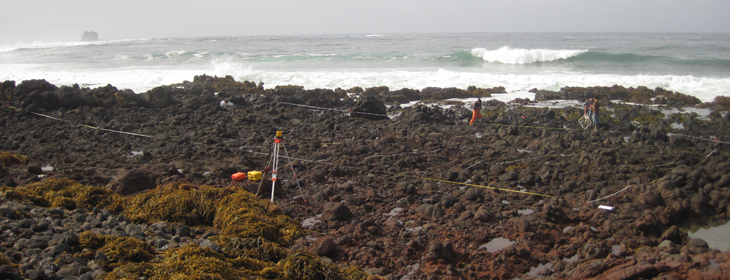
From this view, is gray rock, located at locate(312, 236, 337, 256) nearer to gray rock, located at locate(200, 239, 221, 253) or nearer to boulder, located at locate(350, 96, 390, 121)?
gray rock, located at locate(200, 239, 221, 253)

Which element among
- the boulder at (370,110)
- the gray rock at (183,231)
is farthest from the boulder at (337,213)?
the boulder at (370,110)

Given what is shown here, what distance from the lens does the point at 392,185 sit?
7.98 m

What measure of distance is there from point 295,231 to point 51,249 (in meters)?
2.66

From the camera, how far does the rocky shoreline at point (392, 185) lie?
196 inches

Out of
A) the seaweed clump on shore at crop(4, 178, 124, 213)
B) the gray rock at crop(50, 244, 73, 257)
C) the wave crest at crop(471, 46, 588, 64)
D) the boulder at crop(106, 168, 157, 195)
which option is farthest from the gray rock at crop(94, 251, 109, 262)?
the wave crest at crop(471, 46, 588, 64)

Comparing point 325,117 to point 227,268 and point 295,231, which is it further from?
point 227,268

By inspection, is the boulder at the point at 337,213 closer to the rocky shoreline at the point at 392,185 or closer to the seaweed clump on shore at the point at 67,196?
the rocky shoreline at the point at 392,185

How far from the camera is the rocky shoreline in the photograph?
4984 mm

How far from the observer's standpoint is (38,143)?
10758mm

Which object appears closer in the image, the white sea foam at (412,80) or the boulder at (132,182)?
the boulder at (132,182)

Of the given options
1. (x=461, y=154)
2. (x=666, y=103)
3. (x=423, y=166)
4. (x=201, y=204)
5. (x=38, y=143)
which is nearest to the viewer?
(x=201, y=204)

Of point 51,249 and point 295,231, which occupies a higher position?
point 51,249

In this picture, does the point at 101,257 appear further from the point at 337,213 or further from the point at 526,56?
the point at 526,56

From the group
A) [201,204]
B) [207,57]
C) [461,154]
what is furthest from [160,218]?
[207,57]
